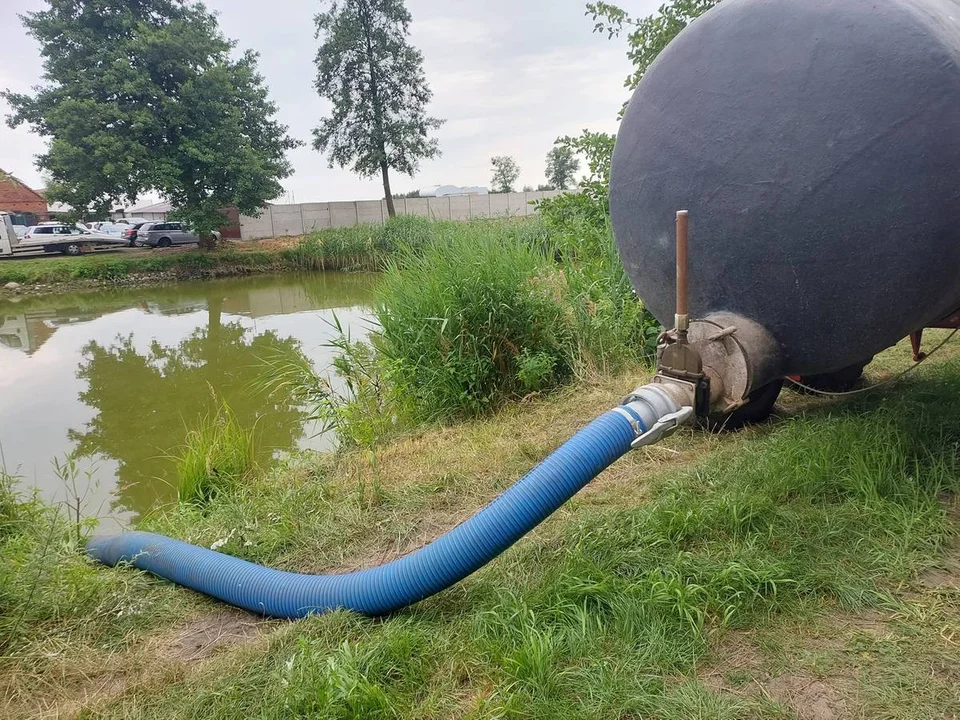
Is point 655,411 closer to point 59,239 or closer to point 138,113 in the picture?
point 138,113

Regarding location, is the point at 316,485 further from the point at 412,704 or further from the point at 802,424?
the point at 802,424

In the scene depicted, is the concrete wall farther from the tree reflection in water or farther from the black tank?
the black tank

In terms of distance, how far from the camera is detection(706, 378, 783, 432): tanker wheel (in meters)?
3.56

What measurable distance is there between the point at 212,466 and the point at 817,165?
13.8ft

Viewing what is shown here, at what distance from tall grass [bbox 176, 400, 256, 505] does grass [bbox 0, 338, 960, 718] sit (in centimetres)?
94

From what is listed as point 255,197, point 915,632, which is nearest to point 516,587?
point 915,632

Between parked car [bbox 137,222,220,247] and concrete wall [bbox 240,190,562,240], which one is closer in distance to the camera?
parked car [bbox 137,222,220,247]

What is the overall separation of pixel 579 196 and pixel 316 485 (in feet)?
14.2

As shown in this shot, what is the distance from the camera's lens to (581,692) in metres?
1.86

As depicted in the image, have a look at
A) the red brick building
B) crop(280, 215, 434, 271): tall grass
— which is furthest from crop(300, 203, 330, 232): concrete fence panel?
the red brick building

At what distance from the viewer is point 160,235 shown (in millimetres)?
25172

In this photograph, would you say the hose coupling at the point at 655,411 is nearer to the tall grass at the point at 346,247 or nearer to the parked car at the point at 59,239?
the tall grass at the point at 346,247

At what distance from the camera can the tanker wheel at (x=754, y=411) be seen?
11.7ft

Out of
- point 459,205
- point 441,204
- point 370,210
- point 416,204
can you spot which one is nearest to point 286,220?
point 370,210
